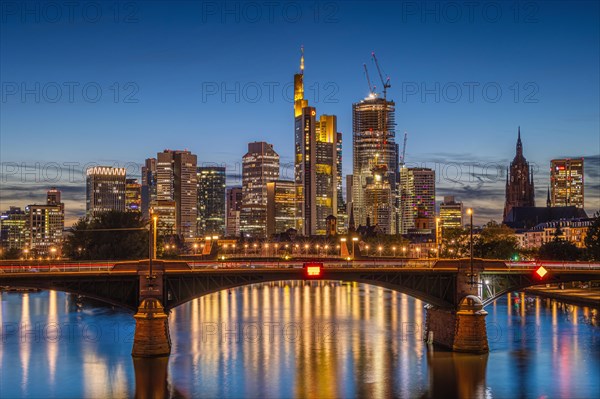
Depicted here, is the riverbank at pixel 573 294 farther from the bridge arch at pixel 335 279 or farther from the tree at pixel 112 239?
the tree at pixel 112 239

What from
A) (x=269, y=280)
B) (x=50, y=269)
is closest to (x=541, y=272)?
(x=269, y=280)

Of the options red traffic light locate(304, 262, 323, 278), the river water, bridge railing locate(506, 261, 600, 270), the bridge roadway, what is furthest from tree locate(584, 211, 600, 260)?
red traffic light locate(304, 262, 323, 278)

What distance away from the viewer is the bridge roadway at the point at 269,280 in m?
76.8

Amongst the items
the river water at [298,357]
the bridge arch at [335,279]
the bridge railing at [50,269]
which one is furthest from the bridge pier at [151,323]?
the bridge railing at [50,269]

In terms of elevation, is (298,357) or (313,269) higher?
(313,269)

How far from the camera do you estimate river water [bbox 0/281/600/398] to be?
68.4 metres

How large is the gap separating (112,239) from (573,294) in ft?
250

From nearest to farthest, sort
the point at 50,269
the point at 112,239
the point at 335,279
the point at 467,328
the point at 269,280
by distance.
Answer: the point at 467,328, the point at 269,280, the point at 50,269, the point at 335,279, the point at 112,239

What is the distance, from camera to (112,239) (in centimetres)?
14925

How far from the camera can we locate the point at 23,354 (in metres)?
82.4

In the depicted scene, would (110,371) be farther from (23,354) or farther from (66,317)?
(66,317)

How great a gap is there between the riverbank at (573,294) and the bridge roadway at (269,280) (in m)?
46.8

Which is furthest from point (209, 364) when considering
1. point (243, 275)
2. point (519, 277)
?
point (519, 277)

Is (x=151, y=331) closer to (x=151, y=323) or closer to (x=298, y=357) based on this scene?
(x=151, y=323)
